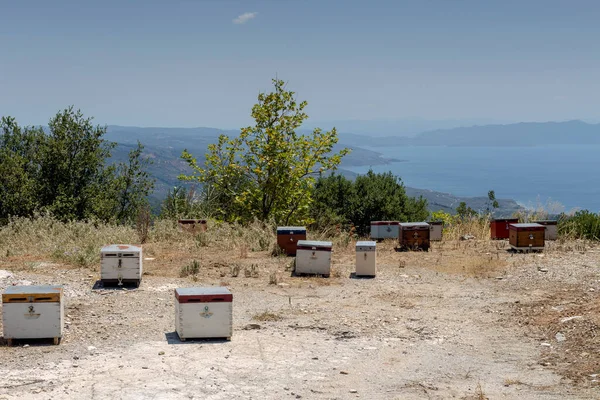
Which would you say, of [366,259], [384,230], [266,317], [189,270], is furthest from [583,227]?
[266,317]

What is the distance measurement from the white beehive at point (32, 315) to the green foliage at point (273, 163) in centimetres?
1408

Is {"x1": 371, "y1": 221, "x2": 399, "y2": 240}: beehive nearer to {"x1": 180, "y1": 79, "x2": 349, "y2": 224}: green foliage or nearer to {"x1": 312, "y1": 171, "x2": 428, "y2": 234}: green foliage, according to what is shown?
{"x1": 180, "y1": 79, "x2": 349, "y2": 224}: green foliage

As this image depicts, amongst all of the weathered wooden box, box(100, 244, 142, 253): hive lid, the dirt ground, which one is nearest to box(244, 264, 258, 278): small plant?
the dirt ground

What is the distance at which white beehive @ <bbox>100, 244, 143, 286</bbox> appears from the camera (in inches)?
548

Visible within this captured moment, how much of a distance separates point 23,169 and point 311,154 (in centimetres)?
1354

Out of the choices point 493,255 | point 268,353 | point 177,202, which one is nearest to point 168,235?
point 177,202

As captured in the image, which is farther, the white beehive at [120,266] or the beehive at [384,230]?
the beehive at [384,230]

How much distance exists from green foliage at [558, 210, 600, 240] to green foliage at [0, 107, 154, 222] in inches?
716

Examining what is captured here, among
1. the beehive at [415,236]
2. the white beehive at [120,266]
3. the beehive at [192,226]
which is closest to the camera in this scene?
the white beehive at [120,266]

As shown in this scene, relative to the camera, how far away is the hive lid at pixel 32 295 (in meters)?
10.1

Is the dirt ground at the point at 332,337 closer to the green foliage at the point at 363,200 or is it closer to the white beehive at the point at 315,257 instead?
the white beehive at the point at 315,257

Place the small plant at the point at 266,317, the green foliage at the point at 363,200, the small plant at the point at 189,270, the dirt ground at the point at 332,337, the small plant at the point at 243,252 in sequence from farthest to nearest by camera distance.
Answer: the green foliage at the point at 363,200 → the small plant at the point at 243,252 → the small plant at the point at 189,270 → the small plant at the point at 266,317 → the dirt ground at the point at 332,337

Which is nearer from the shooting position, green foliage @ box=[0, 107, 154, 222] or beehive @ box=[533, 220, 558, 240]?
beehive @ box=[533, 220, 558, 240]

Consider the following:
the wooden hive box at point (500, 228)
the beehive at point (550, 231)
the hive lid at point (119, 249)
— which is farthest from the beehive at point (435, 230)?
the hive lid at point (119, 249)
